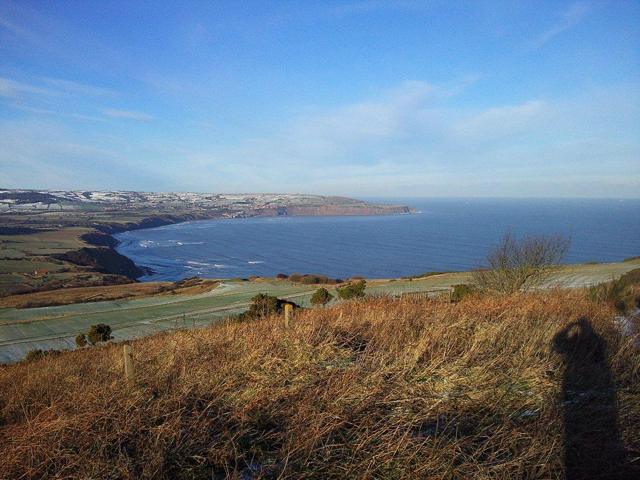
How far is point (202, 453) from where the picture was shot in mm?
3398

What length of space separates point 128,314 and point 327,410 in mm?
31621

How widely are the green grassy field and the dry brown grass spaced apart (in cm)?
1431

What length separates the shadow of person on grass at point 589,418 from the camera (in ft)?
10.9

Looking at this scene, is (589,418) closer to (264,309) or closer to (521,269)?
(264,309)

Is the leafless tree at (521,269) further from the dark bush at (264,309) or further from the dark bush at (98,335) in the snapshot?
the dark bush at (98,335)

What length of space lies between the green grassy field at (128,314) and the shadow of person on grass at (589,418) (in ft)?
47.6

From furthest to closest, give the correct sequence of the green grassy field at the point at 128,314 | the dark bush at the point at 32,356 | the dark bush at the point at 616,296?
the green grassy field at the point at 128,314 < the dark bush at the point at 32,356 < the dark bush at the point at 616,296

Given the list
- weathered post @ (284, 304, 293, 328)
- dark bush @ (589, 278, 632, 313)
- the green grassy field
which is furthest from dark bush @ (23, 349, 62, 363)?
dark bush @ (589, 278, 632, 313)

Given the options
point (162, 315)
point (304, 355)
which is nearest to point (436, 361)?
point (304, 355)

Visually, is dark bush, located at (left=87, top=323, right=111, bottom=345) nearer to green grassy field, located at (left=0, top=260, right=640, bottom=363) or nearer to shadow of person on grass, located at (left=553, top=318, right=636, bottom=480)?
green grassy field, located at (left=0, top=260, right=640, bottom=363)

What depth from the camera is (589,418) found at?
13.0 feet

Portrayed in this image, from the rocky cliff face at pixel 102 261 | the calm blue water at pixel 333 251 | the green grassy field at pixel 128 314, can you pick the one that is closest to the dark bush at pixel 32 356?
the green grassy field at pixel 128 314

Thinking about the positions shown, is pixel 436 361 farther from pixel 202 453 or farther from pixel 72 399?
pixel 72 399

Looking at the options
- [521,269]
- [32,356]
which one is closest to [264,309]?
[32,356]
